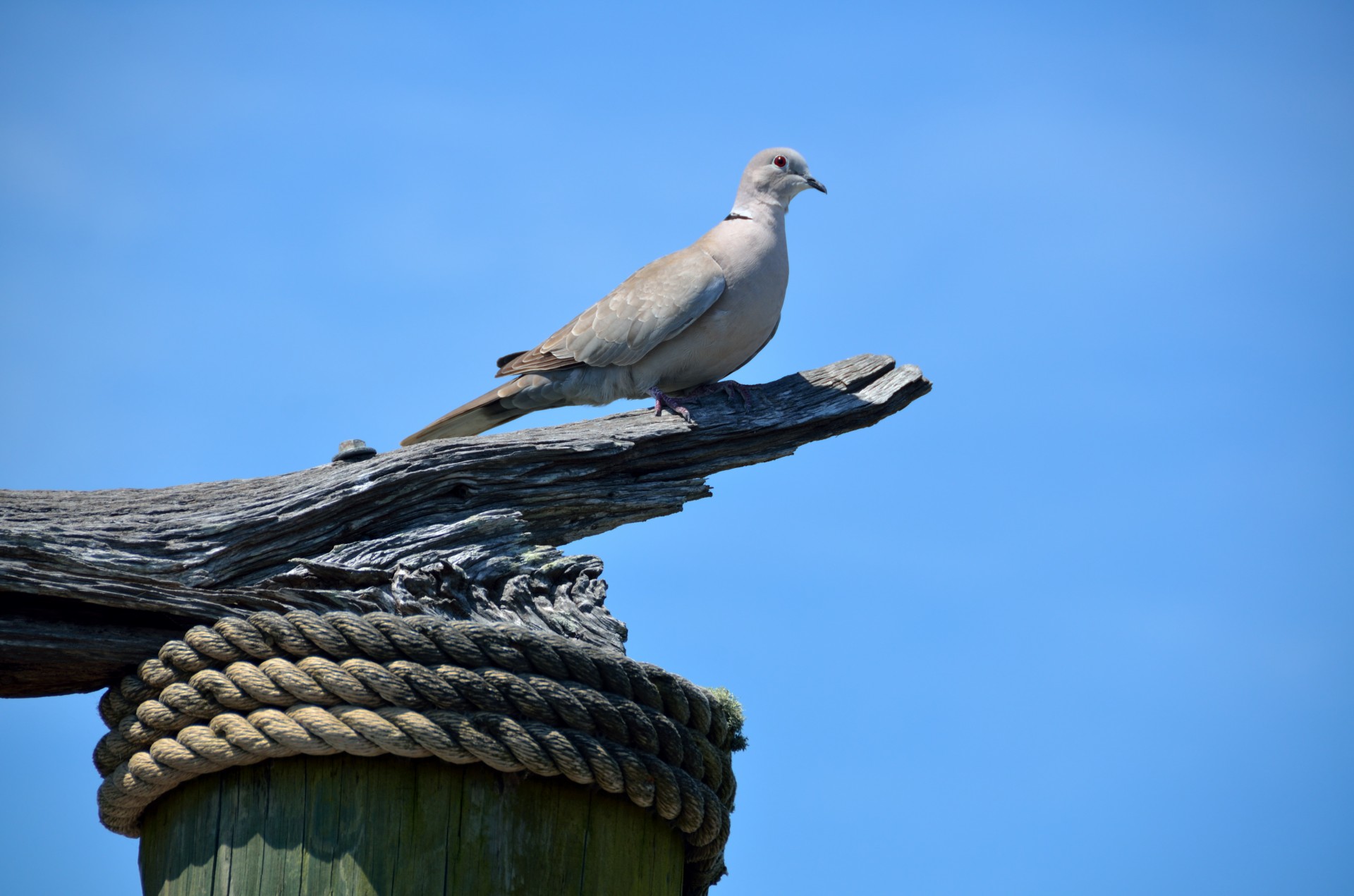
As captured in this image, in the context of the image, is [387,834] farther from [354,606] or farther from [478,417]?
[478,417]

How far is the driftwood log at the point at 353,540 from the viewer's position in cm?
261

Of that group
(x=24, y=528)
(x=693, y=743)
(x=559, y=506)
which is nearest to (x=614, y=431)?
(x=559, y=506)

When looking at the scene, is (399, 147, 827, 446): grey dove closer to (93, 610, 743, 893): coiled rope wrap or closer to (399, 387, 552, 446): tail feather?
(399, 387, 552, 446): tail feather

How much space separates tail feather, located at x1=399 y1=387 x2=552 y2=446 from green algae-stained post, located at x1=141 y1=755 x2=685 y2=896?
221 centimetres

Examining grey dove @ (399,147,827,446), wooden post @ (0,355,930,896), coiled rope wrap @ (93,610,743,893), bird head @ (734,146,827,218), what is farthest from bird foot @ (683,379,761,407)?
coiled rope wrap @ (93,610,743,893)

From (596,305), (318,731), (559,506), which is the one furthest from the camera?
(596,305)

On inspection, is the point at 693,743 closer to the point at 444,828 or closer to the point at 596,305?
the point at 444,828

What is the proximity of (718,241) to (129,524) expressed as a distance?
282 cm

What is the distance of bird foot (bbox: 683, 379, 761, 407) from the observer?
163 inches

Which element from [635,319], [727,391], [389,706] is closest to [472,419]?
[635,319]

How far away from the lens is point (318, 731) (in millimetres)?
2439

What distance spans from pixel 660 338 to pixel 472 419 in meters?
0.80

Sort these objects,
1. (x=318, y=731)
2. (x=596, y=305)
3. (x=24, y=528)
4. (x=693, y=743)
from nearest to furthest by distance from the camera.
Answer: (x=318, y=731) < (x=24, y=528) < (x=693, y=743) < (x=596, y=305)

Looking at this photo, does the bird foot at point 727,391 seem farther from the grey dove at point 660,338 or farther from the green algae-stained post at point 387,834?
the green algae-stained post at point 387,834
